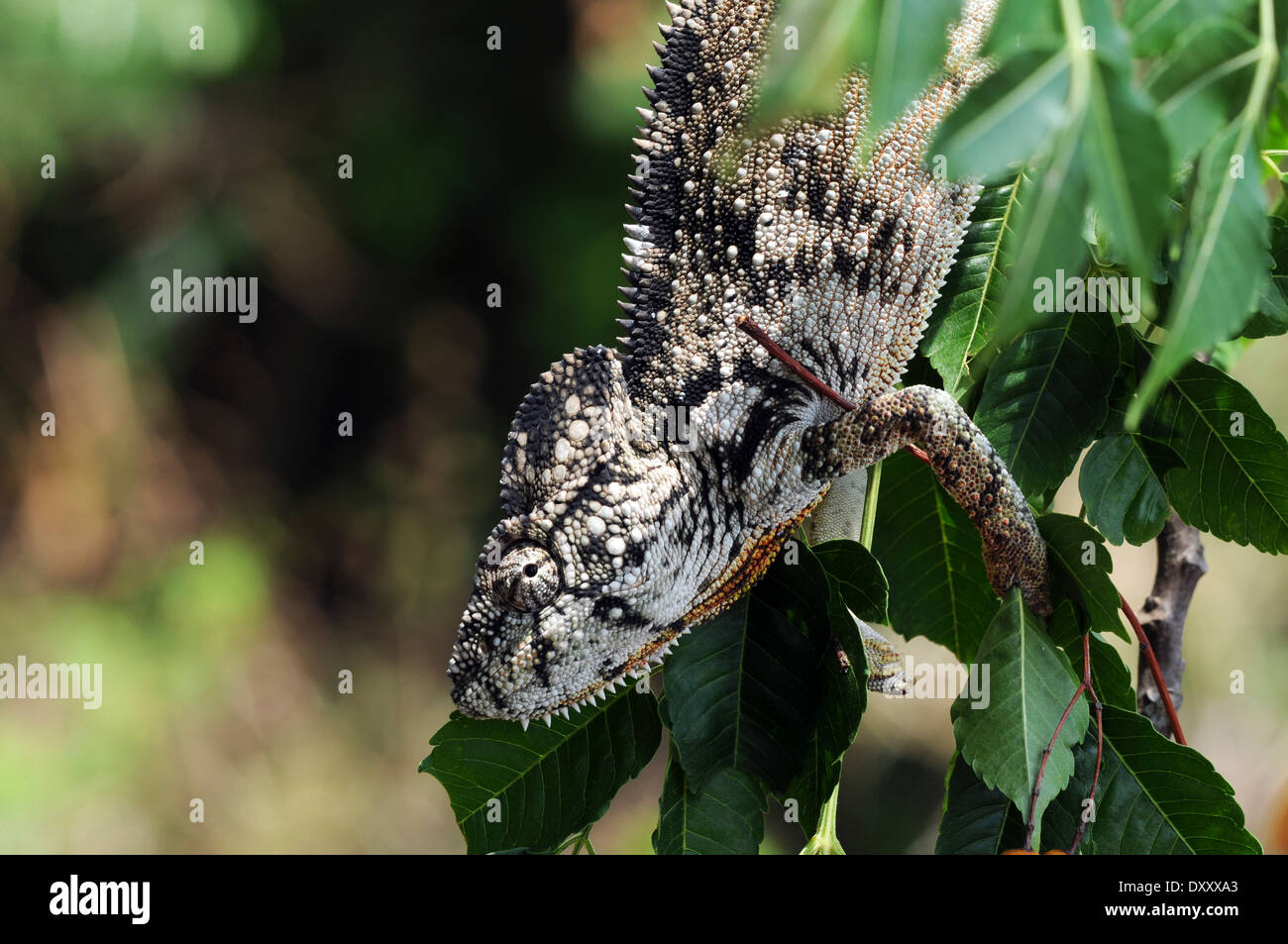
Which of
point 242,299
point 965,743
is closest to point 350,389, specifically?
point 242,299

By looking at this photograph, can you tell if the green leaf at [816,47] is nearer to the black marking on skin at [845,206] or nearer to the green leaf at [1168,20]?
the green leaf at [1168,20]

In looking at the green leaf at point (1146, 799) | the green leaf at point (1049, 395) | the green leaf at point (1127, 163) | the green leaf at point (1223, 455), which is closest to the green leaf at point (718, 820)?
the green leaf at point (1146, 799)

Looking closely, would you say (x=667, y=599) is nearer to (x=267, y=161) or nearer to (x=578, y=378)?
(x=578, y=378)

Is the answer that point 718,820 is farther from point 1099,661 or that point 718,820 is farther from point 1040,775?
point 1099,661

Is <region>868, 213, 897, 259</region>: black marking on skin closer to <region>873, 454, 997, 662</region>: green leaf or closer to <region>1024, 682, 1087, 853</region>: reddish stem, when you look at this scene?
<region>873, 454, 997, 662</region>: green leaf

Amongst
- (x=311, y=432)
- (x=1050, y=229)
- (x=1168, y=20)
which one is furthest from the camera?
(x=311, y=432)

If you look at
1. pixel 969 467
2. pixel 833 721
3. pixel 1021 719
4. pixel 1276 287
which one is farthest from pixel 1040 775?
pixel 1276 287
